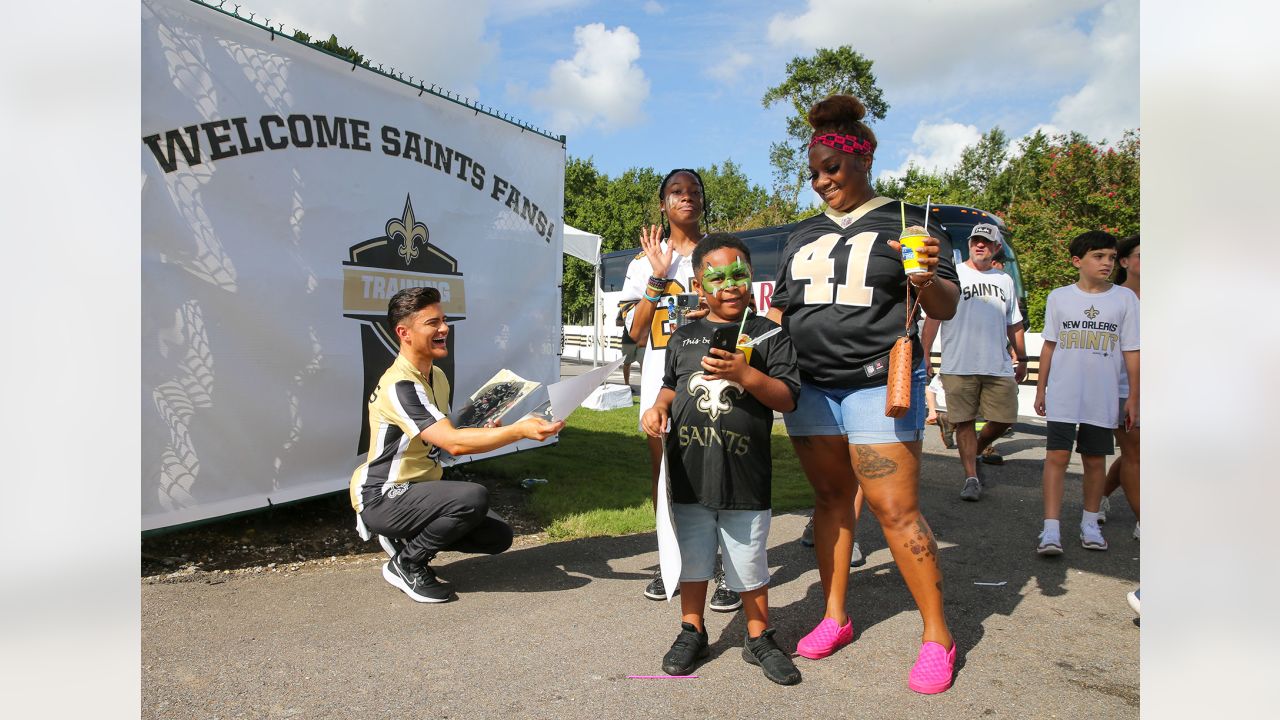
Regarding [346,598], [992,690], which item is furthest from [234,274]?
[992,690]

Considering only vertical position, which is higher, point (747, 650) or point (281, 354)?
point (281, 354)

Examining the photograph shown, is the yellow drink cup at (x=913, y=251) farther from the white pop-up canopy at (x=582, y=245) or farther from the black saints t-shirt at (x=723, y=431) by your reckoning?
the white pop-up canopy at (x=582, y=245)

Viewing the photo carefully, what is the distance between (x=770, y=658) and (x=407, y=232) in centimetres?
393

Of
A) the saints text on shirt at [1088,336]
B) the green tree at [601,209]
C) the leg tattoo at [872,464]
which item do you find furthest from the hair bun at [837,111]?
the green tree at [601,209]

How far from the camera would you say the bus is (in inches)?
528

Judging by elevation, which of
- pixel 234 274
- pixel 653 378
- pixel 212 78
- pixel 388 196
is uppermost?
pixel 212 78

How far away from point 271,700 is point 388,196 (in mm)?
3506

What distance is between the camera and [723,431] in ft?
10.3

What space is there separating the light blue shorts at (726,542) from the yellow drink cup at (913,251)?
1.14 meters

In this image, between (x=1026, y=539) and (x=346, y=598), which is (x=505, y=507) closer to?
(x=346, y=598)

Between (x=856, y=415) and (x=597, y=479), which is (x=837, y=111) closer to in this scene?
(x=856, y=415)

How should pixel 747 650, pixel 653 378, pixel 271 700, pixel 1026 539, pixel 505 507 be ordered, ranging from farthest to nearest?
1. pixel 505 507
2. pixel 1026 539
3. pixel 653 378
4. pixel 747 650
5. pixel 271 700

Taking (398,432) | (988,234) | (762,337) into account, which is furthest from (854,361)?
(988,234)

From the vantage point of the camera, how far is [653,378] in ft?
13.0
